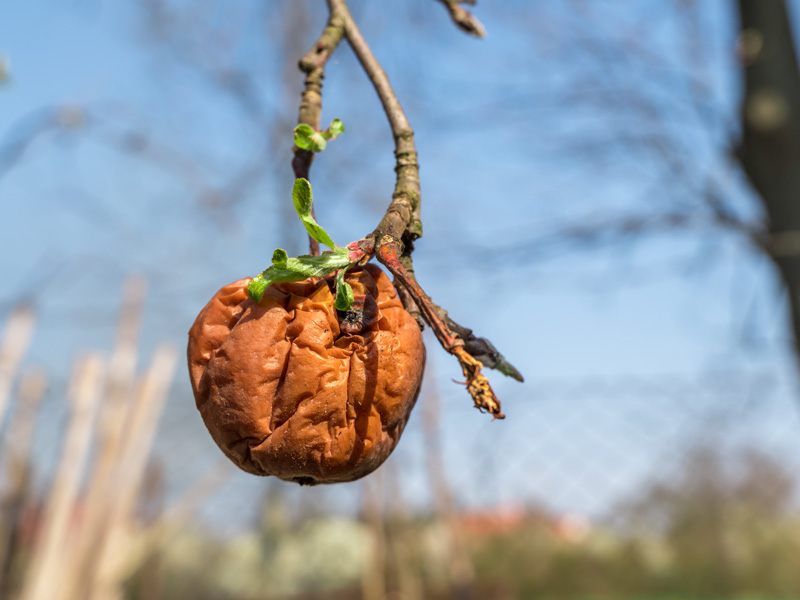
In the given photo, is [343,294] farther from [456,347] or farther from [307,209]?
[456,347]

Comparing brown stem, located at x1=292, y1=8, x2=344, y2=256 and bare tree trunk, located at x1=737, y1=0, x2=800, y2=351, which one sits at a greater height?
bare tree trunk, located at x1=737, y1=0, x2=800, y2=351

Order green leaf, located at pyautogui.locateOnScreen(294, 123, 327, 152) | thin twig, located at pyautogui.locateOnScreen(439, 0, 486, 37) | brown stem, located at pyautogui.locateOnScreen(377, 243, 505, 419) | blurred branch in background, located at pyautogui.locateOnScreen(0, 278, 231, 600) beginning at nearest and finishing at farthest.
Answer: brown stem, located at pyautogui.locateOnScreen(377, 243, 505, 419) < green leaf, located at pyautogui.locateOnScreen(294, 123, 327, 152) < thin twig, located at pyautogui.locateOnScreen(439, 0, 486, 37) < blurred branch in background, located at pyautogui.locateOnScreen(0, 278, 231, 600)

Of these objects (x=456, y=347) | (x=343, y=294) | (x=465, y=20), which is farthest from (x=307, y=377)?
(x=465, y=20)

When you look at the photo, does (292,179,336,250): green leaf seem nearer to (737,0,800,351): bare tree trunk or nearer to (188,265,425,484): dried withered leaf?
(188,265,425,484): dried withered leaf

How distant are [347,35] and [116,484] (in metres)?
3.23

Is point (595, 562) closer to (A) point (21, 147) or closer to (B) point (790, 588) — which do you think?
(B) point (790, 588)

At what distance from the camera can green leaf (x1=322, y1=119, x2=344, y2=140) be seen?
78cm

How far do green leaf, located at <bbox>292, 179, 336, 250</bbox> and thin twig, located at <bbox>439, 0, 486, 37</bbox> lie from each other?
17.0 inches

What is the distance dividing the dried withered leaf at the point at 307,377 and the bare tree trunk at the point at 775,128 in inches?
141

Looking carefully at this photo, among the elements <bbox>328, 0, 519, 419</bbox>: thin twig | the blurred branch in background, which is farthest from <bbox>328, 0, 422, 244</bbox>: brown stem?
the blurred branch in background

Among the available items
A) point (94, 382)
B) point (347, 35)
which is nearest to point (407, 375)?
point (347, 35)

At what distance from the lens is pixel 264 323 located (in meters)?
0.73

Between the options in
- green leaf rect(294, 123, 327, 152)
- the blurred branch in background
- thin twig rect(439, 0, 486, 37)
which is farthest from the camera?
the blurred branch in background

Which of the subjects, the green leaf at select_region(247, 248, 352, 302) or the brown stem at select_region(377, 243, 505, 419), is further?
the green leaf at select_region(247, 248, 352, 302)
